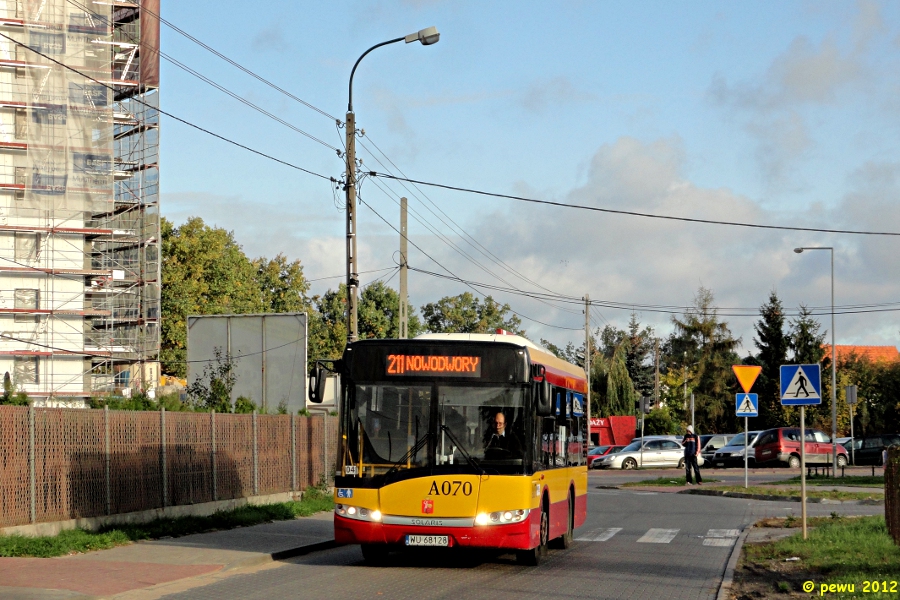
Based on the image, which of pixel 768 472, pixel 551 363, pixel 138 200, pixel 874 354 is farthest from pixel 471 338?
pixel 874 354

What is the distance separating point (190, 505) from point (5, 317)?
31.3 metres

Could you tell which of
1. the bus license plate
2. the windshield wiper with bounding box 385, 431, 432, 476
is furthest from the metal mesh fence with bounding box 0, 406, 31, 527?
the bus license plate

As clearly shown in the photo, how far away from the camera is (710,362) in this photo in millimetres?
87000

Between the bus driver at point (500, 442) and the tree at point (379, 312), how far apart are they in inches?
3269

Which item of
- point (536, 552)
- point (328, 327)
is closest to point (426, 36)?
point (536, 552)

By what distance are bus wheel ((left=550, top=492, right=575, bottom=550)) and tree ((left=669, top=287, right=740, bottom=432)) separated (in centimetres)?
6715

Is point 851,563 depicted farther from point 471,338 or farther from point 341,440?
point 341,440

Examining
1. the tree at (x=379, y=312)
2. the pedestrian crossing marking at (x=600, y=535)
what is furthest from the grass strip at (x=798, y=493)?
the tree at (x=379, y=312)

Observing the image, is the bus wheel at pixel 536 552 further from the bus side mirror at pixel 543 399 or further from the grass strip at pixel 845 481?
the grass strip at pixel 845 481

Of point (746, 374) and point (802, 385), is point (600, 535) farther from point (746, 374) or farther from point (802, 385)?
point (746, 374)

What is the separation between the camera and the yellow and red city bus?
13266mm

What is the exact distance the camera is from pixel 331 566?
14328mm

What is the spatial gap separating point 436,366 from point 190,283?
58997 mm

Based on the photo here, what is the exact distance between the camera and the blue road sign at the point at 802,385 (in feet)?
57.3
